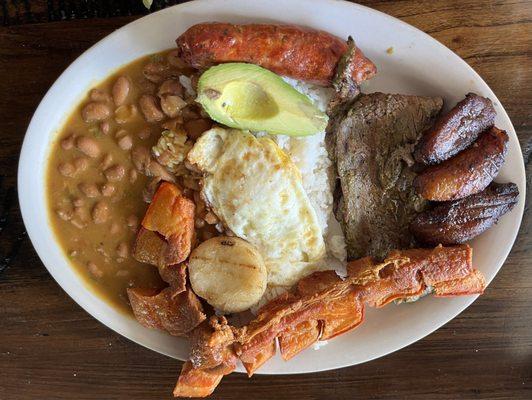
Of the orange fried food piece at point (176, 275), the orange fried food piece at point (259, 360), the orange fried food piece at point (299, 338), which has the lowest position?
the orange fried food piece at point (259, 360)

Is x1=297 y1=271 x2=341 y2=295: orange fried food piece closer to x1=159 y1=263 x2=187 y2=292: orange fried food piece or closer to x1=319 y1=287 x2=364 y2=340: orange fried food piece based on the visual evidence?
x1=319 y1=287 x2=364 y2=340: orange fried food piece

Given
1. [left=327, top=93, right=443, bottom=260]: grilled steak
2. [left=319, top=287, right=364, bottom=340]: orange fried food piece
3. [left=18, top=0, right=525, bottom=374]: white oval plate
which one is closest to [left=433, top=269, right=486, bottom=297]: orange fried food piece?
[left=18, top=0, right=525, bottom=374]: white oval plate

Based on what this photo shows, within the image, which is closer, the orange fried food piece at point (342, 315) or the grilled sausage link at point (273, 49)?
the grilled sausage link at point (273, 49)

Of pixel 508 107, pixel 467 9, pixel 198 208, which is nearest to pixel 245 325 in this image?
pixel 198 208

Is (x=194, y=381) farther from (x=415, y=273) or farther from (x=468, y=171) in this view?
(x=468, y=171)

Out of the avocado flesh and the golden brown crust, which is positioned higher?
the avocado flesh

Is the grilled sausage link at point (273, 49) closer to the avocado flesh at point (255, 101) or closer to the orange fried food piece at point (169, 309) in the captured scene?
the avocado flesh at point (255, 101)

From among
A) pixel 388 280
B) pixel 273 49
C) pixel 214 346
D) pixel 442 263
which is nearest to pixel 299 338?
pixel 214 346

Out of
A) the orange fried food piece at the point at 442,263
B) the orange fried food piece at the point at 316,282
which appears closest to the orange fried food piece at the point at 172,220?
the orange fried food piece at the point at 316,282
